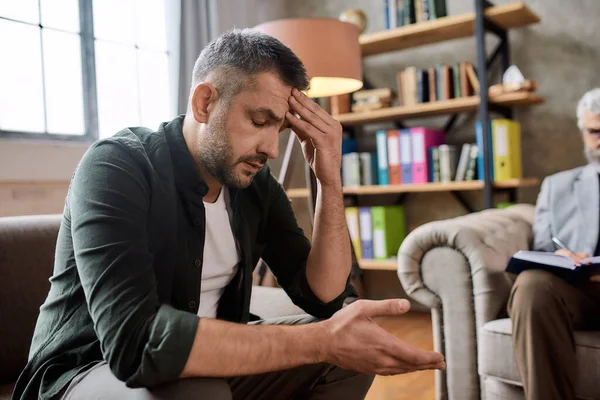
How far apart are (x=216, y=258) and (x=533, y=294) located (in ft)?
2.80

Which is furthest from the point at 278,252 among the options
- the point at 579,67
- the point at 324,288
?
the point at 579,67

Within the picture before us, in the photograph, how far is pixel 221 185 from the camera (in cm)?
113

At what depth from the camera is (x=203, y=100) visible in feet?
3.33

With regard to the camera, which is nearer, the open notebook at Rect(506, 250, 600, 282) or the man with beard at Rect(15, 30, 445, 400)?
the man with beard at Rect(15, 30, 445, 400)

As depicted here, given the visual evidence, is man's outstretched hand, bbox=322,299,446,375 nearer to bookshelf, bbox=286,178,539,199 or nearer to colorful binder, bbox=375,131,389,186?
bookshelf, bbox=286,178,539,199

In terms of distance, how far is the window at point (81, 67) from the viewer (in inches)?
89.5

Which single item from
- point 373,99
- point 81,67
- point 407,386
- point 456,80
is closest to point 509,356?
point 407,386

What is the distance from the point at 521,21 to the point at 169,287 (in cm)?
237

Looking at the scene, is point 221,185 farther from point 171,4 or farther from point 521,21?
point 521,21

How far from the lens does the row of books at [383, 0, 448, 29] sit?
2.71 m

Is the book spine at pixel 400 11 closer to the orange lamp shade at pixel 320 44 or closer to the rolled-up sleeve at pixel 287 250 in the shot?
the orange lamp shade at pixel 320 44

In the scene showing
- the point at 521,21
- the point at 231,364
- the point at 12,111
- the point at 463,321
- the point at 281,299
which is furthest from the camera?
the point at 521,21

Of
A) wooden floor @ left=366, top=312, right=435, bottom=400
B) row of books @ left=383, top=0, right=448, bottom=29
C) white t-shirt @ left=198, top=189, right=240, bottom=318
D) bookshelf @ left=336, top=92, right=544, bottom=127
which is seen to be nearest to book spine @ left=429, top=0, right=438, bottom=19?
row of books @ left=383, top=0, right=448, bottom=29

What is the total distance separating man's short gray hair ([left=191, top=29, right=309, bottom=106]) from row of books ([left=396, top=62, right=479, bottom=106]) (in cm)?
183
